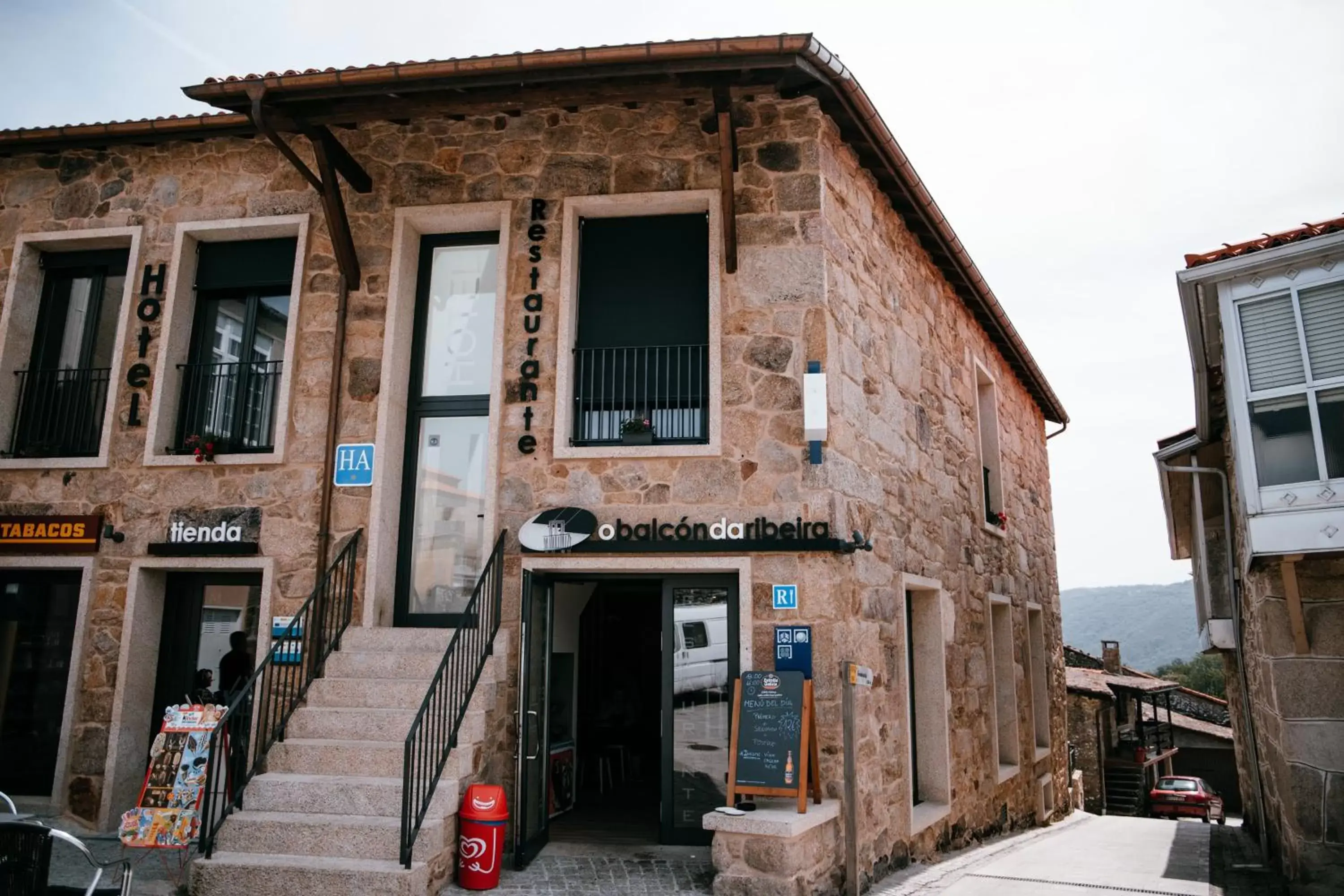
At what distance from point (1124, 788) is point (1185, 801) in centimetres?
236

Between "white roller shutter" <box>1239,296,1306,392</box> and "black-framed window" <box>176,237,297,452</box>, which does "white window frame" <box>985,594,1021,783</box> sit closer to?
"white roller shutter" <box>1239,296,1306,392</box>

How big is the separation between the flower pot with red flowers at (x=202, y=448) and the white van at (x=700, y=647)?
13.4 feet

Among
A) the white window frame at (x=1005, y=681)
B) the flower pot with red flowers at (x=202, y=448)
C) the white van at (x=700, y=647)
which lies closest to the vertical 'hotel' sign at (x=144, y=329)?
the flower pot with red flowers at (x=202, y=448)

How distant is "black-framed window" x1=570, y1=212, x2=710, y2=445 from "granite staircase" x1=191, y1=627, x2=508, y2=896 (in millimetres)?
1946

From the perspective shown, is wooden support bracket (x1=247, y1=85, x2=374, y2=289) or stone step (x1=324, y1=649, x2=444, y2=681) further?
wooden support bracket (x1=247, y1=85, x2=374, y2=289)

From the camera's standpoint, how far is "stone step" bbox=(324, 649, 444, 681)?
272 inches

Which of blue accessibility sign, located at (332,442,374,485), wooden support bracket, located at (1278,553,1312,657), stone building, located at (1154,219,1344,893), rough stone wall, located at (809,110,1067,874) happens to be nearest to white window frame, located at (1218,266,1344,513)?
stone building, located at (1154,219,1344,893)

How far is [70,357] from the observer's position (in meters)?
8.95

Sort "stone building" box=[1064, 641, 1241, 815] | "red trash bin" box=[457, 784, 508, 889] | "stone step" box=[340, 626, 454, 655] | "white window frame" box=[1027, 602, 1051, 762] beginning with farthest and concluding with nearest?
"stone building" box=[1064, 641, 1241, 815] < "white window frame" box=[1027, 602, 1051, 762] < "stone step" box=[340, 626, 454, 655] < "red trash bin" box=[457, 784, 508, 889]

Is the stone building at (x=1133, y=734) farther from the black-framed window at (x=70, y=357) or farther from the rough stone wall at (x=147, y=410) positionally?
the black-framed window at (x=70, y=357)

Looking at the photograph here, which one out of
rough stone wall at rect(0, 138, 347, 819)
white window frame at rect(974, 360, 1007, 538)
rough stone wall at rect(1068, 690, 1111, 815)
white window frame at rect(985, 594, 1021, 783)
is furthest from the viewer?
rough stone wall at rect(1068, 690, 1111, 815)

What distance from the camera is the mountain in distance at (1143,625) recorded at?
5640 inches

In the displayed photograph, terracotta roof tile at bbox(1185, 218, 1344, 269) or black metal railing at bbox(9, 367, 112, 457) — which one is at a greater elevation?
terracotta roof tile at bbox(1185, 218, 1344, 269)

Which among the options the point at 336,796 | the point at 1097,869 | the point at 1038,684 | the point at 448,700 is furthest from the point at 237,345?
the point at 1038,684
